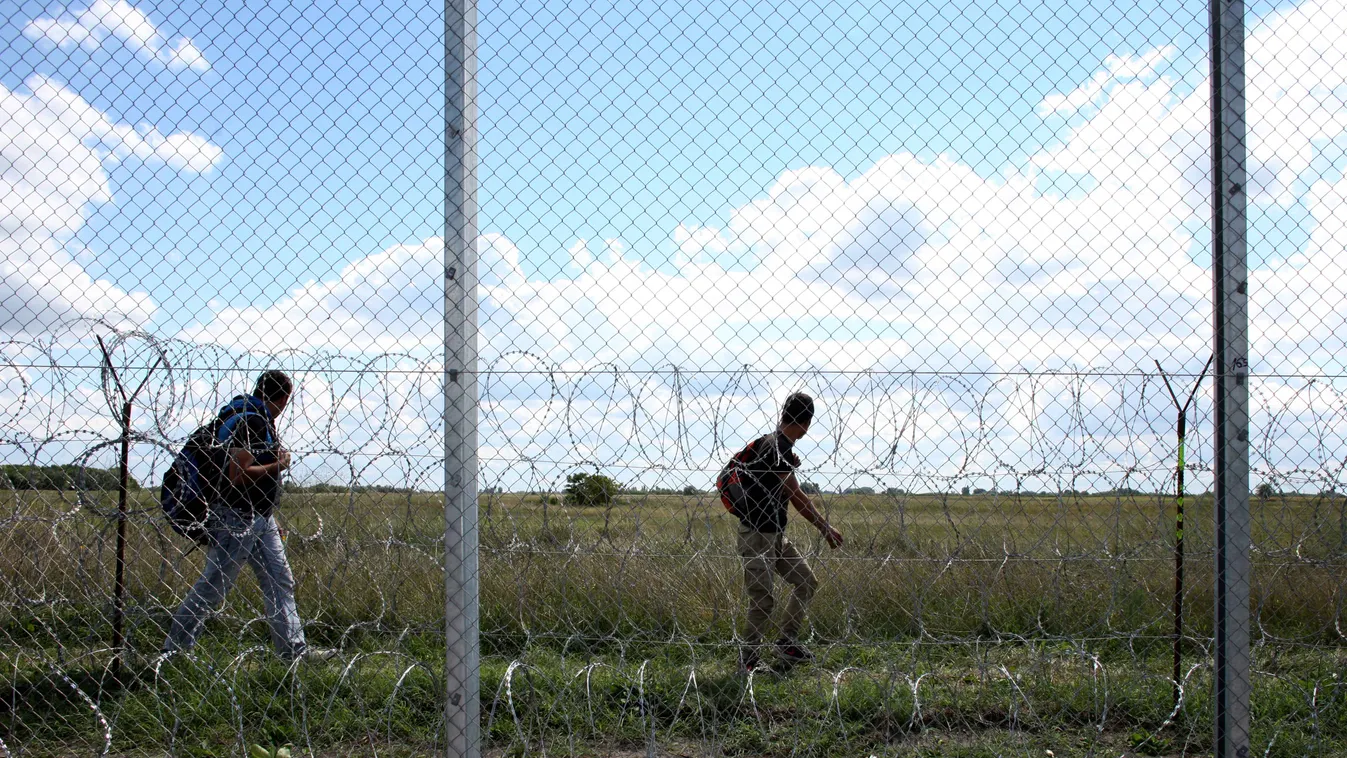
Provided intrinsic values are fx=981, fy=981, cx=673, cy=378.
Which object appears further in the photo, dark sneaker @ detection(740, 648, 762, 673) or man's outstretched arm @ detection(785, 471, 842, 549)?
dark sneaker @ detection(740, 648, 762, 673)

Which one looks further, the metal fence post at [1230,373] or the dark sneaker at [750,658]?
the dark sneaker at [750,658]

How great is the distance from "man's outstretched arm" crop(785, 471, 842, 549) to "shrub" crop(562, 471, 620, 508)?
103 cm

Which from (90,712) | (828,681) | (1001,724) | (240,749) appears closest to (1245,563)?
(1001,724)

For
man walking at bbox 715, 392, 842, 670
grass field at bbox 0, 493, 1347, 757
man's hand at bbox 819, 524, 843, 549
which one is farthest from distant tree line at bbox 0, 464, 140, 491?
man's hand at bbox 819, 524, 843, 549

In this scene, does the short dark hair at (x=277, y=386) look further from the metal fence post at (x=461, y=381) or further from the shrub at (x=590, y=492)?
the metal fence post at (x=461, y=381)

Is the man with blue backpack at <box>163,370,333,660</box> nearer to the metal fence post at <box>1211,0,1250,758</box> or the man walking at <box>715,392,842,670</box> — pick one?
the man walking at <box>715,392,842,670</box>

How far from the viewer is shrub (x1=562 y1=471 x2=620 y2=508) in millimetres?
4234

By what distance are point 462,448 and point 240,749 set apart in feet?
6.39

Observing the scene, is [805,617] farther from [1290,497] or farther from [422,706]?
[1290,497]

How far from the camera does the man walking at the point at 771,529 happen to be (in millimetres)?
A: 5156

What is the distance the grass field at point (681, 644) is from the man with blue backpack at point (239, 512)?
173mm

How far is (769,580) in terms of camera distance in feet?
17.1

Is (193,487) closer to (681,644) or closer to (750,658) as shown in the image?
(681,644)

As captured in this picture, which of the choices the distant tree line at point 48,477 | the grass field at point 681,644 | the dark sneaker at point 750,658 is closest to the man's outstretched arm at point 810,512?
the grass field at point 681,644
